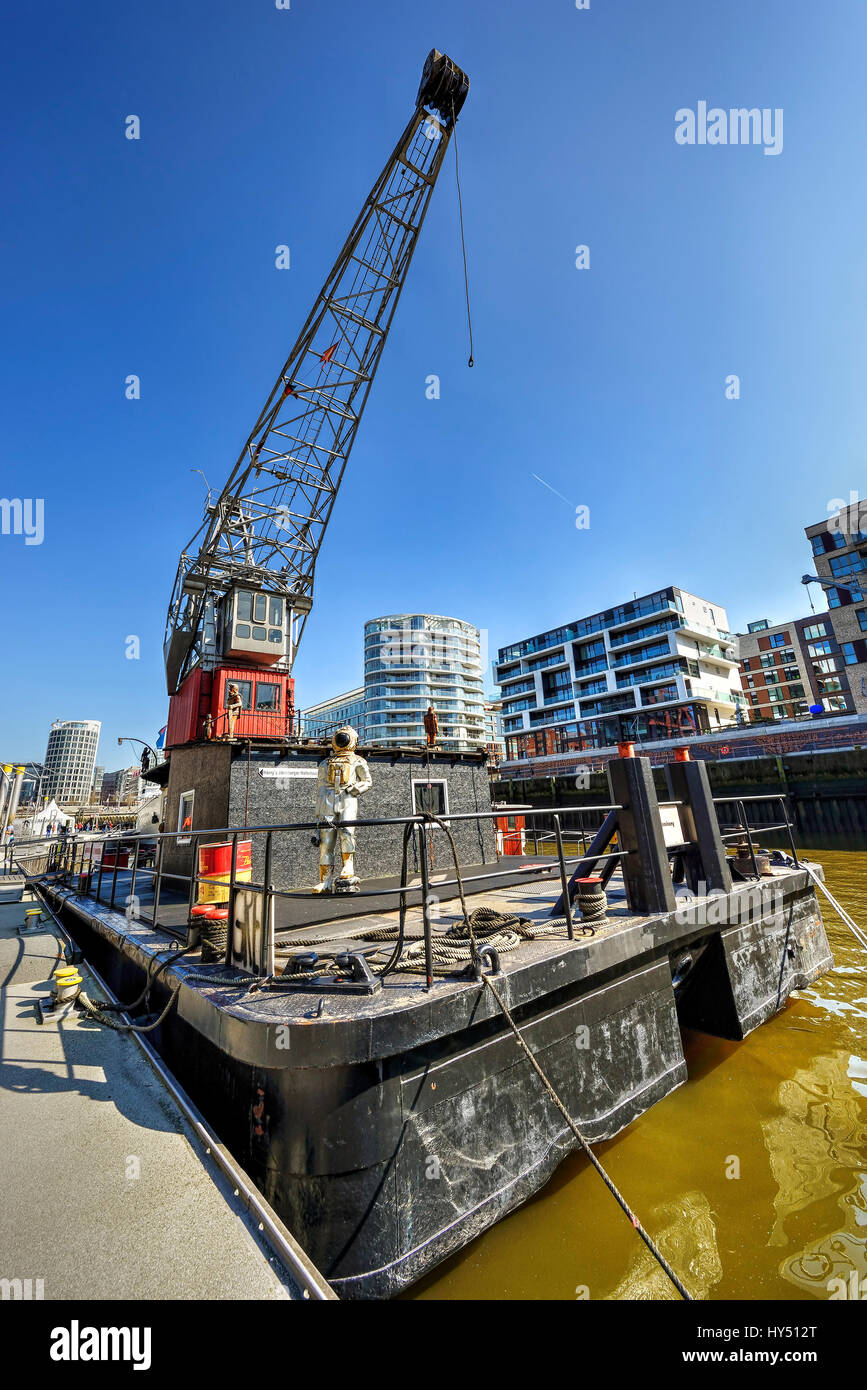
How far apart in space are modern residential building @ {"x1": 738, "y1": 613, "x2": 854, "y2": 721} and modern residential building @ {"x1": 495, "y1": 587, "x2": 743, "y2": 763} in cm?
1465

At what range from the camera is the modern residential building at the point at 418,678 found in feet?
316

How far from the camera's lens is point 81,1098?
A: 4.09 metres

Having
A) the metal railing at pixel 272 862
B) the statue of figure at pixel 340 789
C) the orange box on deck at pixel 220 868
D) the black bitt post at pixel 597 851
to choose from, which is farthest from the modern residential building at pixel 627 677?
the orange box on deck at pixel 220 868

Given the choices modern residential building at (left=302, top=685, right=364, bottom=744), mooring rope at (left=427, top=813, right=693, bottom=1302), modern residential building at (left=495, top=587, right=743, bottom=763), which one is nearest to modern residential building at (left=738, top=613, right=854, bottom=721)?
modern residential building at (left=495, top=587, right=743, bottom=763)

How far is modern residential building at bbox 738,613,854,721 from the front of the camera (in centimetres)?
7488

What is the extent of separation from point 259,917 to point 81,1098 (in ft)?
6.52

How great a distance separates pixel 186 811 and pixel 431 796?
212 inches

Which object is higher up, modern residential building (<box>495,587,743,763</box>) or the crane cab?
modern residential building (<box>495,587,743,763</box>)

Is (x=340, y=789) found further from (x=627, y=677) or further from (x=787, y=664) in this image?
(x=787, y=664)

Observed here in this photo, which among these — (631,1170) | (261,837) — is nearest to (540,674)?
(261,837)

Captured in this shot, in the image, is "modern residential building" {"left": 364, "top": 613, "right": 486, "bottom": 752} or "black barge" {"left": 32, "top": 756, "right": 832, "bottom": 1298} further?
"modern residential building" {"left": 364, "top": 613, "right": 486, "bottom": 752}

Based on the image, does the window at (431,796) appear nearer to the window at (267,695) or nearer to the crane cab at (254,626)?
the window at (267,695)

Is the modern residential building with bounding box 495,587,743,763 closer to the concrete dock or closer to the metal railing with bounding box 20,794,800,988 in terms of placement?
the metal railing with bounding box 20,794,800,988

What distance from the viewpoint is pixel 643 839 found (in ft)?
17.9
